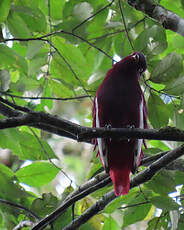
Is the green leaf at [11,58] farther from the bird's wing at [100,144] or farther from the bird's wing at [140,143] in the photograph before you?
the bird's wing at [140,143]

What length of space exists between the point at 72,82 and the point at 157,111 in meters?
0.66

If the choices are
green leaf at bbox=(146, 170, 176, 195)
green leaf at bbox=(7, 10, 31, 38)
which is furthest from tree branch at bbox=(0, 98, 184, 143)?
green leaf at bbox=(7, 10, 31, 38)

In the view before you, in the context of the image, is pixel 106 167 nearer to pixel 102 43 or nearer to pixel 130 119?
pixel 130 119

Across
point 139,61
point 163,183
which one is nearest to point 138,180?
point 163,183

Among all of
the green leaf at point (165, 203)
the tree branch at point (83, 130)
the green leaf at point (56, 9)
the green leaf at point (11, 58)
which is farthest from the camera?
the green leaf at point (56, 9)

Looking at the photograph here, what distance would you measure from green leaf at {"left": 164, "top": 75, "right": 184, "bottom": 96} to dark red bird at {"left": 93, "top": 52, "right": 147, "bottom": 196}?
0.27 meters

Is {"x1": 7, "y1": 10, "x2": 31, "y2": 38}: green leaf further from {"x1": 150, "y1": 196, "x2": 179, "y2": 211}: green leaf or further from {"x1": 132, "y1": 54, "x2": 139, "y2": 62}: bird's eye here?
{"x1": 150, "y1": 196, "x2": 179, "y2": 211}: green leaf

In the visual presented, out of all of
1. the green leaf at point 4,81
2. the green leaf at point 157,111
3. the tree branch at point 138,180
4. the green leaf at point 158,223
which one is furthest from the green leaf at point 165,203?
the green leaf at point 4,81

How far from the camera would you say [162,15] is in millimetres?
2033

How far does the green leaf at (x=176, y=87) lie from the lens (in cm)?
191

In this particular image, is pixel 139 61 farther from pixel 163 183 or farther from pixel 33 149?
pixel 33 149

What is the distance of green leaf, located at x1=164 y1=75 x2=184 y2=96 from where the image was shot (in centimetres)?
191

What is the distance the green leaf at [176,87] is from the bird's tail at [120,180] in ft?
1.84

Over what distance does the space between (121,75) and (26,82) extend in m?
0.62
